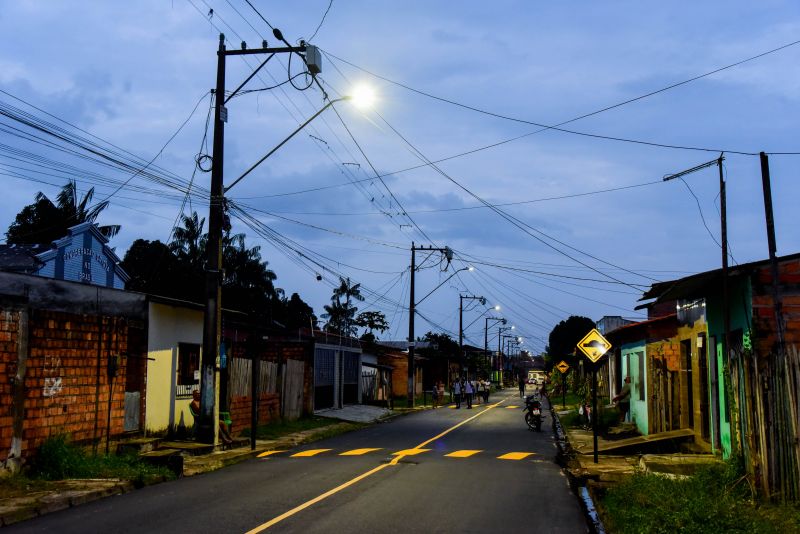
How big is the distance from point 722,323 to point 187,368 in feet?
47.2

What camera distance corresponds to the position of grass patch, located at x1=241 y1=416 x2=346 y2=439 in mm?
24391

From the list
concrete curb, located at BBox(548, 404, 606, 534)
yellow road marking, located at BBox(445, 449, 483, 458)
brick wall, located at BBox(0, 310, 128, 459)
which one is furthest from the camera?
yellow road marking, located at BBox(445, 449, 483, 458)

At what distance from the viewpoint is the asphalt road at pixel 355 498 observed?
31.5ft

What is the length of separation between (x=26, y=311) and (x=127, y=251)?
43742 millimetres

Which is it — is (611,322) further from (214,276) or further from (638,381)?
(214,276)

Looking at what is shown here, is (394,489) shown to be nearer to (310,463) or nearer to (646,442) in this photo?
(310,463)

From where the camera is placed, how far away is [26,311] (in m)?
13.9

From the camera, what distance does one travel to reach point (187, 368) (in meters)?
22.0

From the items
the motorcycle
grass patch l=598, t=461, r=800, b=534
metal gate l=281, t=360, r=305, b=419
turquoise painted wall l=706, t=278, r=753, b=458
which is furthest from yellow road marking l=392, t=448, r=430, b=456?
metal gate l=281, t=360, r=305, b=419

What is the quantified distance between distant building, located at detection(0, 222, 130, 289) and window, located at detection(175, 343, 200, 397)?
1013 cm

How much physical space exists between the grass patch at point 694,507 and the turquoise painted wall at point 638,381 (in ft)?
37.4

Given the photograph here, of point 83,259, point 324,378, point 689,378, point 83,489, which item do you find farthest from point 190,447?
point 83,259

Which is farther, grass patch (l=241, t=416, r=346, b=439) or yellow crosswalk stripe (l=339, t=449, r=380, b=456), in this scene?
grass patch (l=241, t=416, r=346, b=439)

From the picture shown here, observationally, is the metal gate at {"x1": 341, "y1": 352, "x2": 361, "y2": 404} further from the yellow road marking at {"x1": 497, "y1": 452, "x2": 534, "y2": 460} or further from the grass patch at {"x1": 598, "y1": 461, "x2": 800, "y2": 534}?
the grass patch at {"x1": 598, "y1": 461, "x2": 800, "y2": 534}
